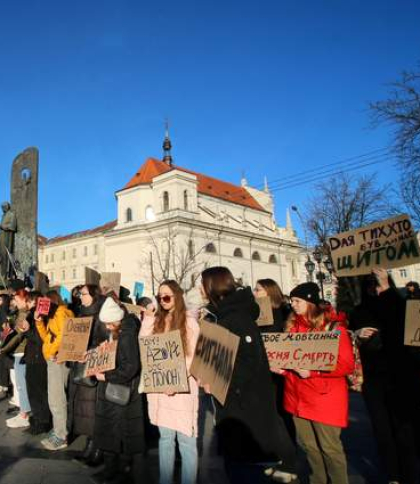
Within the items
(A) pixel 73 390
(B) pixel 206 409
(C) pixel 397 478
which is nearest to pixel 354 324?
(C) pixel 397 478

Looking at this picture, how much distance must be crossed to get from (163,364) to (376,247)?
2.70 metres

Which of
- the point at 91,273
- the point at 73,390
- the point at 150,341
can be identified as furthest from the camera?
the point at 91,273

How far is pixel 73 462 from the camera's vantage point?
4.95 metres

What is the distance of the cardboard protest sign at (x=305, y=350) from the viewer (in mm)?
3656

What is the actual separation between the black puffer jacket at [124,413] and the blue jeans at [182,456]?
2.22 feet

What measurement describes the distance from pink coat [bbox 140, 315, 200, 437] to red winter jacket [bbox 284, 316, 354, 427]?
0.92 meters

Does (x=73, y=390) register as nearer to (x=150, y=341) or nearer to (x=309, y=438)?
(x=150, y=341)

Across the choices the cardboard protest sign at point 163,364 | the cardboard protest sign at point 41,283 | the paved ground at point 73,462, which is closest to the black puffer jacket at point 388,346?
the paved ground at point 73,462

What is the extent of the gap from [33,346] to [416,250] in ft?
17.6

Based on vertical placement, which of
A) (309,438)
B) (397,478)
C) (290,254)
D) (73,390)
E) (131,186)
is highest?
(131,186)

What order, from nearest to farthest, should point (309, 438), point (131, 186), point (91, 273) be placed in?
point (309, 438)
point (91, 273)
point (131, 186)

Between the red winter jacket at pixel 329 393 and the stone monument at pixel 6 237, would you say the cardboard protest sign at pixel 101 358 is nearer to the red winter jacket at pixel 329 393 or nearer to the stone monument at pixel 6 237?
the red winter jacket at pixel 329 393

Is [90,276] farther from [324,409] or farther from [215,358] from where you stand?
[324,409]

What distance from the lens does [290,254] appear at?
74000mm
